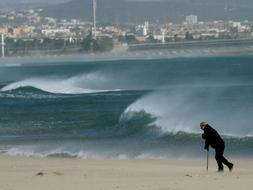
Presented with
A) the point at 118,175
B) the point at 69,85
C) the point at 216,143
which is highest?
the point at 216,143

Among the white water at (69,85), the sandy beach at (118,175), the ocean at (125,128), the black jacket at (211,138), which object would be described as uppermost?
the black jacket at (211,138)

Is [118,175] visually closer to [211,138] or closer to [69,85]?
[211,138]

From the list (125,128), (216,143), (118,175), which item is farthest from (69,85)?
(118,175)

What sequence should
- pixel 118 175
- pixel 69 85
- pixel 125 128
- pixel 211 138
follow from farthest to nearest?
pixel 69 85, pixel 125 128, pixel 211 138, pixel 118 175

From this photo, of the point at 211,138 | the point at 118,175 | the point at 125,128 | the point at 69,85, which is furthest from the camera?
the point at 69,85

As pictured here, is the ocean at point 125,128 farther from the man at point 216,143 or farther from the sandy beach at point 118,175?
the man at point 216,143

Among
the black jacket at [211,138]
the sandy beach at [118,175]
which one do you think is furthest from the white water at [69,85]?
the black jacket at [211,138]

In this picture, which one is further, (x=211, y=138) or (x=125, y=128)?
(x=125, y=128)

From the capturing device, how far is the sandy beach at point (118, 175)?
14766 millimetres

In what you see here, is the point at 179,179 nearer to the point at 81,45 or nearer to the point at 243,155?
the point at 243,155

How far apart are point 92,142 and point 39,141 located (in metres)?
1.57

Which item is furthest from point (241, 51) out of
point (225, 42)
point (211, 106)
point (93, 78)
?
point (211, 106)

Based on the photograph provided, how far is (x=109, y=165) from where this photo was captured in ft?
63.1

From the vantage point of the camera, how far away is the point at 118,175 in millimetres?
16625
